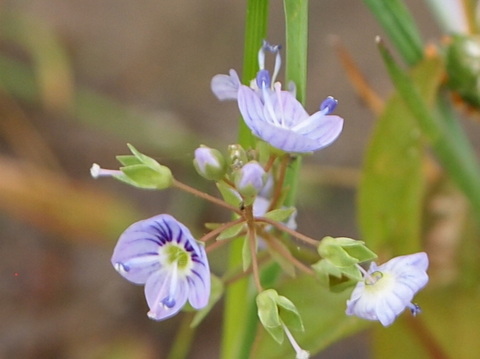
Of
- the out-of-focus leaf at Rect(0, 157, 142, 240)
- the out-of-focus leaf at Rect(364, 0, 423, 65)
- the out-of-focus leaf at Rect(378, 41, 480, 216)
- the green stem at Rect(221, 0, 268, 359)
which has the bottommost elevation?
the out-of-focus leaf at Rect(0, 157, 142, 240)

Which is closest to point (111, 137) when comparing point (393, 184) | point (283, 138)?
point (393, 184)

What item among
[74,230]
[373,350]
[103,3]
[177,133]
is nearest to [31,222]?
[74,230]

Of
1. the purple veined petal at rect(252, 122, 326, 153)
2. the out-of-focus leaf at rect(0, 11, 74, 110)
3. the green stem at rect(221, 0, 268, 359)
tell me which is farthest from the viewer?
the out-of-focus leaf at rect(0, 11, 74, 110)

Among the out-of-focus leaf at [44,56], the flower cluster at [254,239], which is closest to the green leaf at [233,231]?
the flower cluster at [254,239]

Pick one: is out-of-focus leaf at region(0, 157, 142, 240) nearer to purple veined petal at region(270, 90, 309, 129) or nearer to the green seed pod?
the green seed pod

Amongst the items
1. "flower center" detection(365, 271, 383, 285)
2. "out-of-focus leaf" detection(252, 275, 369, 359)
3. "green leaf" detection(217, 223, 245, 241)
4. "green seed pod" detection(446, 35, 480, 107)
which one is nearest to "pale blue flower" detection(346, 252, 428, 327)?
"flower center" detection(365, 271, 383, 285)

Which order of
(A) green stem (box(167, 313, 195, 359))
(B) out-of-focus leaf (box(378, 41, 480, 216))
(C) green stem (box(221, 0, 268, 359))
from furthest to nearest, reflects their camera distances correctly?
1. (A) green stem (box(167, 313, 195, 359))
2. (B) out-of-focus leaf (box(378, 41, 480, 216))
3. (C) green stem (box(221, 0, 268, 359))

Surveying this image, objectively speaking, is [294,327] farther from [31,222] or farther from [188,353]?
[31,222]
